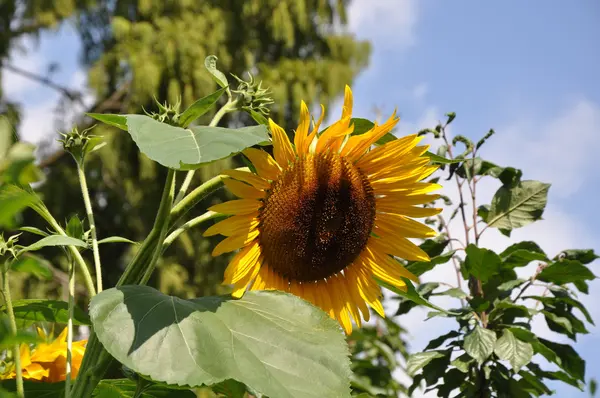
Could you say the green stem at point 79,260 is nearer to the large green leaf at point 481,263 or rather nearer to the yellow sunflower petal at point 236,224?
the yellow sunflower petal at point 236,224

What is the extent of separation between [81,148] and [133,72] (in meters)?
A: 6.36

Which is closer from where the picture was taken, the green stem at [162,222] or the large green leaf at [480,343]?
the green stem at [162,222]

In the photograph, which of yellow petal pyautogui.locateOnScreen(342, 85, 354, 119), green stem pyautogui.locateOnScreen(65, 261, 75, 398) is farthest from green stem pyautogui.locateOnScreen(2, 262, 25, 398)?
yellow petal pyautogui.locateOnScreen(342, 85, 354, 119)

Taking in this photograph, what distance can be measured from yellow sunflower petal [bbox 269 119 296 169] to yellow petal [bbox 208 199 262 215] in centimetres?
5

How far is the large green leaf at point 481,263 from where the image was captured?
1.39 m

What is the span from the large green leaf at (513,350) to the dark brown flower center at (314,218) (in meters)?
0.55

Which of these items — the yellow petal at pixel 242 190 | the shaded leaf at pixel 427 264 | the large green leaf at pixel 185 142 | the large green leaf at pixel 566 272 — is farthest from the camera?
the large green leaf at pixel 566 272

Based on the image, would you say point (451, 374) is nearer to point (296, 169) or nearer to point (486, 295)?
point (486, 295)

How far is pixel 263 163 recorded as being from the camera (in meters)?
0.85

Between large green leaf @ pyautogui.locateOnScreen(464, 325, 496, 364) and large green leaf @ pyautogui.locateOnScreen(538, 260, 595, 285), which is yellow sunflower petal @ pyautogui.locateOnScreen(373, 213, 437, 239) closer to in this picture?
large green leaf @ pyautogui.locateOnScreen(464, 325, 496, 364)

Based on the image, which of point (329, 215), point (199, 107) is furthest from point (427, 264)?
point (199, 107)

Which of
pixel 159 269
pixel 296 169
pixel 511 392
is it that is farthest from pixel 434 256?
pixel 159 269

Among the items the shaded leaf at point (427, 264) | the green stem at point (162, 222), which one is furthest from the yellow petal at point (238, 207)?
the shaded leaf at point (427, 264)

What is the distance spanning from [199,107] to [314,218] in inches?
8.6
